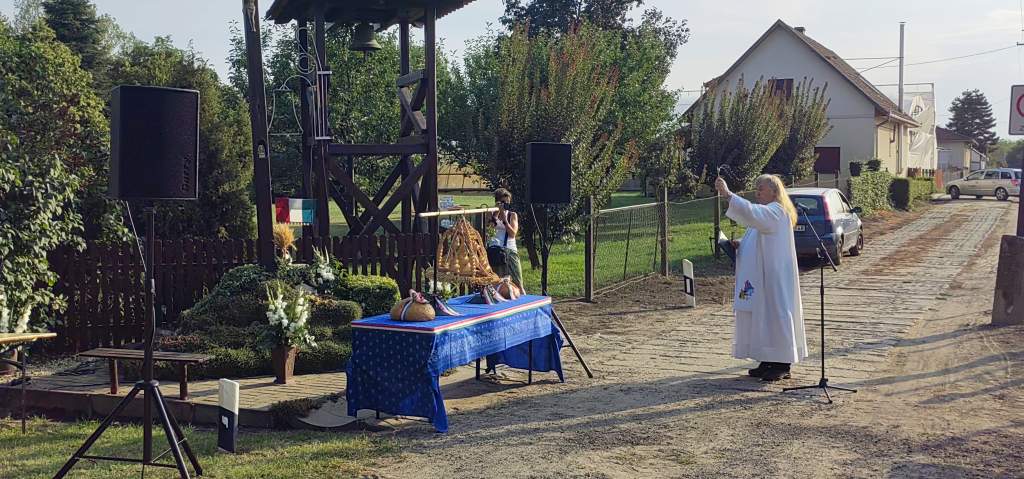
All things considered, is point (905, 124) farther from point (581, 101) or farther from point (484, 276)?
point (484, 276)

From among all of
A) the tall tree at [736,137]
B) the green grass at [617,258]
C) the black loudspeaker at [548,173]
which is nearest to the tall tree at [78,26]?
the tall tree at [736,137]

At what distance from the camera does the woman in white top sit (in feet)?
31.5

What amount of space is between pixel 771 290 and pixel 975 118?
120 m

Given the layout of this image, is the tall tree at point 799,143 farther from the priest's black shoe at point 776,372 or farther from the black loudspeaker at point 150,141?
the black loudspeaker at point 150,141

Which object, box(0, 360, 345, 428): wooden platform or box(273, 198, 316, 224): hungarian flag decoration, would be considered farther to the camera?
box(273, 198, 316, 224): hungarian flag decoration

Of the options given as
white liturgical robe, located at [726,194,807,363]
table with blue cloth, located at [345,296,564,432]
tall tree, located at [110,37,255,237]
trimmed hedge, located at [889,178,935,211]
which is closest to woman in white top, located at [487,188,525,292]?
table with blue cloth, located at [345,296,564,432]

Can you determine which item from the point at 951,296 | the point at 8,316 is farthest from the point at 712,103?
the point at 8,316

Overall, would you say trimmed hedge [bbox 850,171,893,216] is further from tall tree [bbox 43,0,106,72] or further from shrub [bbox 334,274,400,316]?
tall tree [bbox 43,0,106,72]

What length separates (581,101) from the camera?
16.6 metres

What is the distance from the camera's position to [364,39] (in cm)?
1217

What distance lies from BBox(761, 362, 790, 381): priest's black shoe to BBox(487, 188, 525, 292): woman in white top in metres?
2.58

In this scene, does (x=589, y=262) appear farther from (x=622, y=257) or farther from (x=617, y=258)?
(x=622, y=257)

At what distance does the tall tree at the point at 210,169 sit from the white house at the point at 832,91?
1026 inches

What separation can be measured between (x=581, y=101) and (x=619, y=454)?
428 inches
